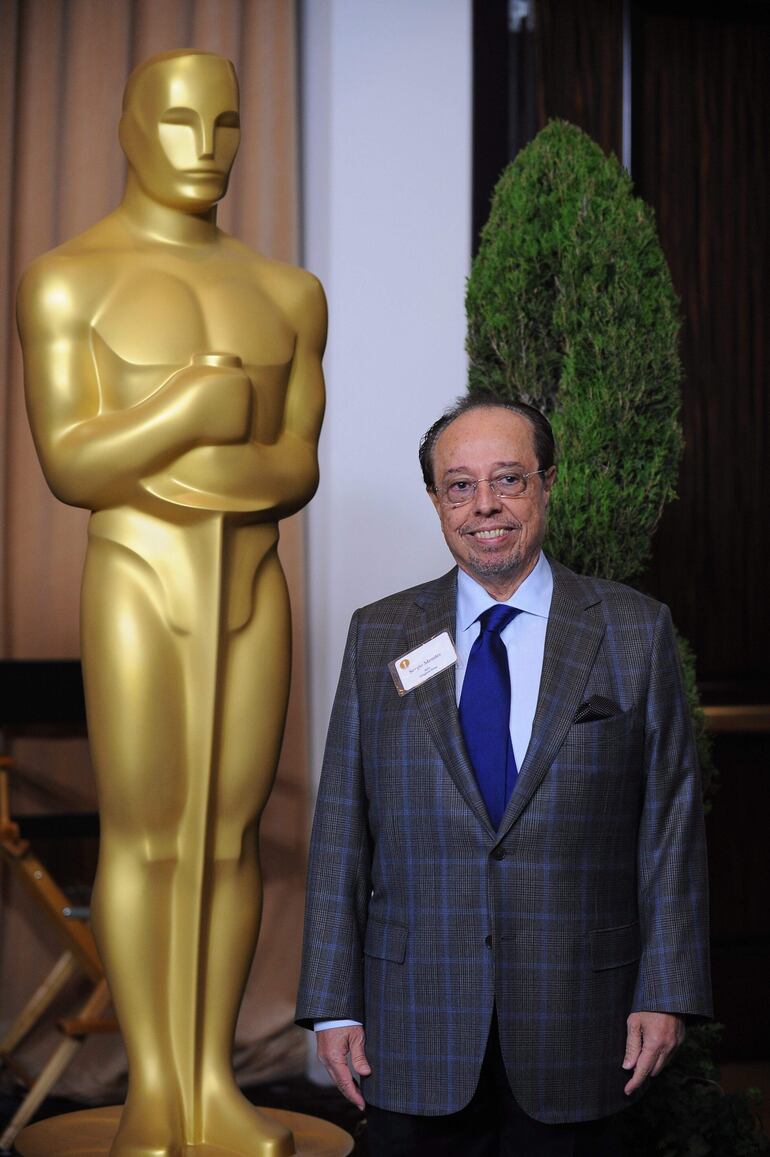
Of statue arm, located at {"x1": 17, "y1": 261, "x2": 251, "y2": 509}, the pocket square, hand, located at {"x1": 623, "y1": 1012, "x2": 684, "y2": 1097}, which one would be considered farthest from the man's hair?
hand, located at {"x1": 623, "y1": 1012, "x2": 684, "y2": 1097}

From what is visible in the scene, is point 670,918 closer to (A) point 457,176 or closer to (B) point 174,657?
(B) point 174,657

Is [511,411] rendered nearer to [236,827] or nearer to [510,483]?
[510,483]

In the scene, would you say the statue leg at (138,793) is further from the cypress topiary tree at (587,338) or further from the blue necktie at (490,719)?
the cypress topiary tree at (587,338)

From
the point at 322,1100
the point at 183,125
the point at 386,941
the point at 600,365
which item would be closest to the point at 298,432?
the point at 183,125

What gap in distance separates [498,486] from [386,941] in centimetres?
66

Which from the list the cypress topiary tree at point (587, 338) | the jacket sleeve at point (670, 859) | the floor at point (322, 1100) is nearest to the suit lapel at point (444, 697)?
the jacket sleeve at point (670, 859)

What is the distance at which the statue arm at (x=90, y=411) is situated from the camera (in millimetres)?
2537

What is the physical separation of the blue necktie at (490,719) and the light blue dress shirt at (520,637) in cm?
1

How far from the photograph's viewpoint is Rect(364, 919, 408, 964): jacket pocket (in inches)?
77.3

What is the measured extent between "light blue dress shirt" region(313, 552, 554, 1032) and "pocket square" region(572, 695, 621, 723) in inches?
2.8

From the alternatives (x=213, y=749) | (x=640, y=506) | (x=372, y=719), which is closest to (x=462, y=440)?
(x=372, y=719)

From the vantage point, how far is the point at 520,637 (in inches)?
81.4

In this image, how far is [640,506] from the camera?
10.3 ft

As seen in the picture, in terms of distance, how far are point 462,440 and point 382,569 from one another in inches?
86.6
